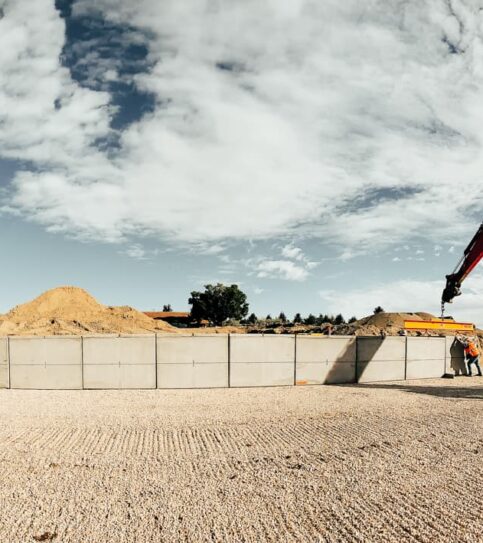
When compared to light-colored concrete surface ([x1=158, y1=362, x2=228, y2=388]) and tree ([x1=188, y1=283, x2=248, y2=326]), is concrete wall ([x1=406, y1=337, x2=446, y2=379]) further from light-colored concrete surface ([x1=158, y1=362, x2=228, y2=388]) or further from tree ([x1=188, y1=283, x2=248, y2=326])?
tree ([x1=188, y1=283, x2=248, y2=326])

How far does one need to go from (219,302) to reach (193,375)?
70.9 meters

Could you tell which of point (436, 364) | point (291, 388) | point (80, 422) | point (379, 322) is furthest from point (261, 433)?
point (379, 322)

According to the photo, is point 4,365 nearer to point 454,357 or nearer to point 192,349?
point 192,349

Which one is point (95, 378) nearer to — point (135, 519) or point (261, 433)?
point (261, 433)

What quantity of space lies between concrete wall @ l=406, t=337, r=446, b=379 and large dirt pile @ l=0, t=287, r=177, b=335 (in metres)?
29.6

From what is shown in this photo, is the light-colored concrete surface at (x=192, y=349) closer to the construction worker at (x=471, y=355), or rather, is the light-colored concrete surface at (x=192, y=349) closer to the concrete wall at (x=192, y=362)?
the concrete wall at (x=192, y=362)

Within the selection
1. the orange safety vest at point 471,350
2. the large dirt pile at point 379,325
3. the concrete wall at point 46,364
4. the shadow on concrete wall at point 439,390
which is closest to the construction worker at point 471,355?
the orange safety vest at point 471,350

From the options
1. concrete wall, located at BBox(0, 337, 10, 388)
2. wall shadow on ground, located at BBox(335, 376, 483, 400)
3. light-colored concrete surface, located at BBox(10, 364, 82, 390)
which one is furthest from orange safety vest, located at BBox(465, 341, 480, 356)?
concrete wall, located at BBox(0, 337, 10, 388)

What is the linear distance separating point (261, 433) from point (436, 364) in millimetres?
15479

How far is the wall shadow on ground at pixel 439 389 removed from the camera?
16.7 metres

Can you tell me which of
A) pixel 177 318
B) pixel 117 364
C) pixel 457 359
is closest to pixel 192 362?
pixel 117 364

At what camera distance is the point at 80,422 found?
38.6 ft

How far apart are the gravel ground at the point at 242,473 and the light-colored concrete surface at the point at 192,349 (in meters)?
4.90

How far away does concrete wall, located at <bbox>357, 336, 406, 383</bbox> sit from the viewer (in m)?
21.0
